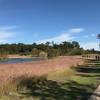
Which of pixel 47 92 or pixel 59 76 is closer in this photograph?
pixel 47 92

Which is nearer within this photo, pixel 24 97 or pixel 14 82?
pixel 24 97

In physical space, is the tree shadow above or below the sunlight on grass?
below

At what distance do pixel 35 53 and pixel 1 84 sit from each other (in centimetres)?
11368

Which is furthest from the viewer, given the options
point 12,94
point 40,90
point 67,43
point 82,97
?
point 67,43

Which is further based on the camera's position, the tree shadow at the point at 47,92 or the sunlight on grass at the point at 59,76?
the sunlight on grass at the point at 59,76

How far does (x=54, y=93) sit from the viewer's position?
1250cm

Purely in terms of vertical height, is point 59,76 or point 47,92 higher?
point 59,76

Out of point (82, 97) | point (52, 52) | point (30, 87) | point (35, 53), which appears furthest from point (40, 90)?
point (35, 53)

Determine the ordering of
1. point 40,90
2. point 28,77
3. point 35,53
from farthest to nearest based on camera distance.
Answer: point 35,53 < point 28,77 < point 40,90

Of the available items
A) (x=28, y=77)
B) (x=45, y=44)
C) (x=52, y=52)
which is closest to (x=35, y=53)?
(x=52, y=52)

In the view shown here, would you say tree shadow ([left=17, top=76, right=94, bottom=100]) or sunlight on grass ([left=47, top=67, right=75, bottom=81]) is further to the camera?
sunlight on grass ([left=47, top=67, right=75, bottom=81])

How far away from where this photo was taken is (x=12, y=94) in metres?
11.9

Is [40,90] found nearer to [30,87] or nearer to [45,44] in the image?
[30,87]

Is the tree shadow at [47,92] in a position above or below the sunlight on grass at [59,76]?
below
